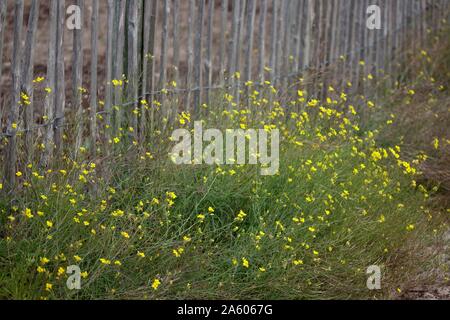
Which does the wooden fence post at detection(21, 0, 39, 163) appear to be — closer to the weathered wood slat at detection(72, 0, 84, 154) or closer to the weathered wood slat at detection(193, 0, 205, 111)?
the weathered wood slat at detection(72, 0, 84, 154)

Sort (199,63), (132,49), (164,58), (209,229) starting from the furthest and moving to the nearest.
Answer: (199,63)
(164,58)
(132,49)
(209,229)

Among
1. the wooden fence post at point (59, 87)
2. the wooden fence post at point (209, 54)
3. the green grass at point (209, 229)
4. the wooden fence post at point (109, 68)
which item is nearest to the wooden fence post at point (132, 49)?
the wooden fence post at point (109, 68)

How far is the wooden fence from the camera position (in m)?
3.99

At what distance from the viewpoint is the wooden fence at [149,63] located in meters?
3.99

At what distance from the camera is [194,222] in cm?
411

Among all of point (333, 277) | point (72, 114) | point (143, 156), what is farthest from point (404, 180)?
point (72, 114)

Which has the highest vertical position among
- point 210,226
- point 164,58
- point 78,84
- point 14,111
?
point 164,58

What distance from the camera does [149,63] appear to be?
194 inches

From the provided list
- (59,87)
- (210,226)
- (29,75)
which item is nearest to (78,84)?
(59,87)

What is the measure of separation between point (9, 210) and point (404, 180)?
2524 millimetres

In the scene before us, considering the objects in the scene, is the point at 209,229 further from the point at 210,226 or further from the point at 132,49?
the point at 132,49

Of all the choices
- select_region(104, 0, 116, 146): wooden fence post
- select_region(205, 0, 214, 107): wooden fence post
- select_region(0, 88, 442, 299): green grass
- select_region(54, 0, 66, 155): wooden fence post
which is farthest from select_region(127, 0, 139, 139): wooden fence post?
select_region(205, 0, 214, 107): wooden fence post

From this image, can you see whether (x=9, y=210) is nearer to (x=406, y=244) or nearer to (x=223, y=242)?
(x=223, y=242)

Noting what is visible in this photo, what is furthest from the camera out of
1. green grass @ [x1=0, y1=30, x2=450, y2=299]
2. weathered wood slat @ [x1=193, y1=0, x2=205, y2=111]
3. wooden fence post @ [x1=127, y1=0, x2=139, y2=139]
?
weathered wood slat @ [x1=193, y1=0, x2=205, y2=111]
